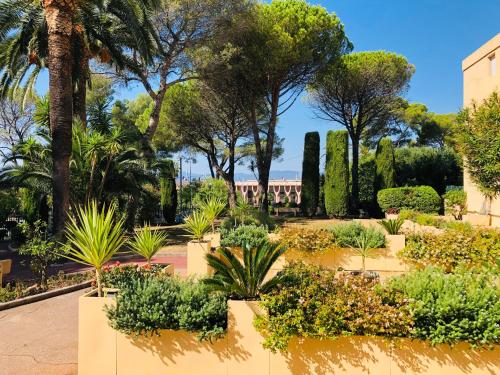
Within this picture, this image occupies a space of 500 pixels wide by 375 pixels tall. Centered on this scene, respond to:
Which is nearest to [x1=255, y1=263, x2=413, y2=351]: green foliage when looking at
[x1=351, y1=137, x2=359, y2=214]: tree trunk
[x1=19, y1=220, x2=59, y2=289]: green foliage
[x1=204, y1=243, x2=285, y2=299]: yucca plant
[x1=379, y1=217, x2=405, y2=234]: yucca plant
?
[x1=204, y1=243, x2=285, y2=299]: yucca plant

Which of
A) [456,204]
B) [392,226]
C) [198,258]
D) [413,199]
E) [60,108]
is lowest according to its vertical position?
[198,258]

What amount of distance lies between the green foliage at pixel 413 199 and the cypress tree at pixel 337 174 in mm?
2376

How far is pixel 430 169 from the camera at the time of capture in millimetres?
25359

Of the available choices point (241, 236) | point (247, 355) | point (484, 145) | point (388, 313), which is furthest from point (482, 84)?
point (247, 355)

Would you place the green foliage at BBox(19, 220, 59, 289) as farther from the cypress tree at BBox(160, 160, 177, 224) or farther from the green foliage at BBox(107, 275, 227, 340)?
the cypress tree at BBox(160, 160, 177, 224)

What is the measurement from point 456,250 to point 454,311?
4.12 meters

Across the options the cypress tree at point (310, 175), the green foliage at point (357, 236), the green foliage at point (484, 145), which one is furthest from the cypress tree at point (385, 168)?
the green foliage at point (357, 236)

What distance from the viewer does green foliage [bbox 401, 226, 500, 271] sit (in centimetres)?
700

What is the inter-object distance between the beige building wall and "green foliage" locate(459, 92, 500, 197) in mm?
2590

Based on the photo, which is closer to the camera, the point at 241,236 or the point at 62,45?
the point at 241,236

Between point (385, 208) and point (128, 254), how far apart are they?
42.5ft

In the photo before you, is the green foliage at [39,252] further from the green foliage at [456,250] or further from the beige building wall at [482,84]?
the beige building wall at [482,84]

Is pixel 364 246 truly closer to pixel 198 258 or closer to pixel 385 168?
pixel 198 258

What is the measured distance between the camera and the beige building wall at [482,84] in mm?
13289
